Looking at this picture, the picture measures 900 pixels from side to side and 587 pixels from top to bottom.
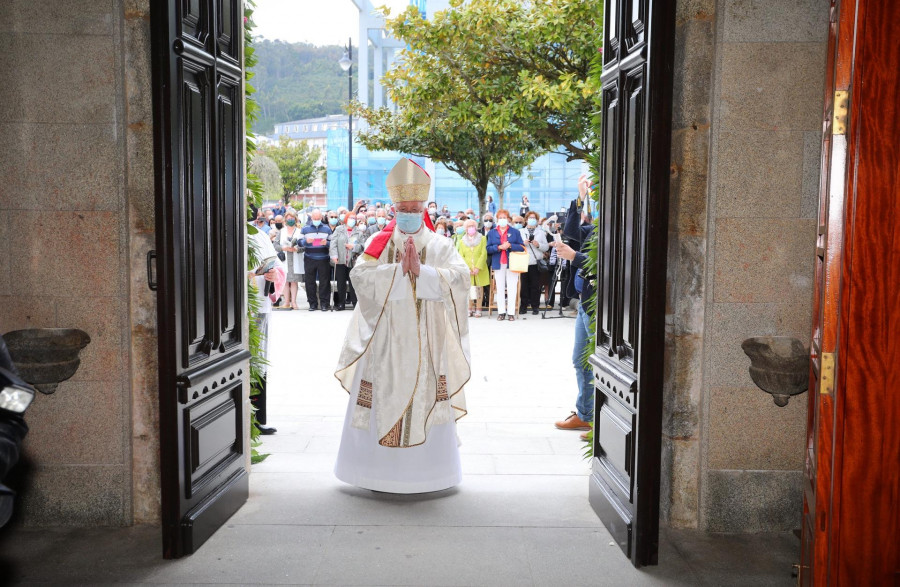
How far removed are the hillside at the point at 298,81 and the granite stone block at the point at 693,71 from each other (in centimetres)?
6598

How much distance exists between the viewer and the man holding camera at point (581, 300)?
234 inches

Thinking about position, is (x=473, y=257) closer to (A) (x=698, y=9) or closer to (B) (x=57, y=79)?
(A) (x=698, y=9)

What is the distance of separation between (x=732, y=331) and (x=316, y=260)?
1063cm

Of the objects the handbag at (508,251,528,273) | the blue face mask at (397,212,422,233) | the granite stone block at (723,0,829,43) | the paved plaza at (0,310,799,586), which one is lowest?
the paved plaza at (0,310,799,586)

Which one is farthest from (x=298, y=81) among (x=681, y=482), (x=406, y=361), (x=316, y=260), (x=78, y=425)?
(x=681, y=482)

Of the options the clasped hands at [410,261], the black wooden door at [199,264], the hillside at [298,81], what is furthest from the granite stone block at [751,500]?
the hillside at [298,81]

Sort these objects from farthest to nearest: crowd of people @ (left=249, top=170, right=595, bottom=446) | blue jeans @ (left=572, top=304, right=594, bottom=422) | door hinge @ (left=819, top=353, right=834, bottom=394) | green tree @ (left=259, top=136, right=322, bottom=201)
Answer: green tree @ (left=259, top=136, right=322, bottom=201)
crowd of people @ (left=249, top=170, right=595, bottom=446)
blue jeans @ (left=572, top=304, right=594, bottom=422)
door hinge @ (left=819, top=353, right=834, bottom=394)

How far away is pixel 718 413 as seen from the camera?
13.7ft

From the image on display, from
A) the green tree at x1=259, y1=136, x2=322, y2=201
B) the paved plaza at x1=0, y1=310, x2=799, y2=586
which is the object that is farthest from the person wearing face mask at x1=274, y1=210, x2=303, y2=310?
the green tree at x1=259, y1=136, x2=322, y2=201

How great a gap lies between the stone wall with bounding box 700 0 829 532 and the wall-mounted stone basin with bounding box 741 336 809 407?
0.11m

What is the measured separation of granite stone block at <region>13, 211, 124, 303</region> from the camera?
4094 millimetres

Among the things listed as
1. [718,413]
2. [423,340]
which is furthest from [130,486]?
[718,413]

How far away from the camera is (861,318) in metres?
2.49

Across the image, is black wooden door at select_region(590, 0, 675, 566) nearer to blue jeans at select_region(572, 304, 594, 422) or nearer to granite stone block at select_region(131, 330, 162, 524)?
blue jeans at select_region(572, 304, 594, 422)
